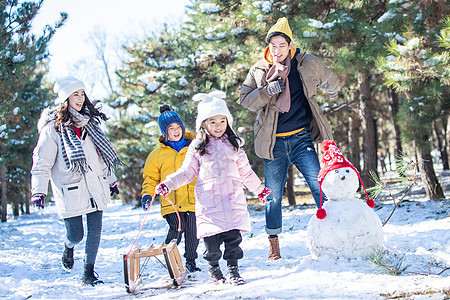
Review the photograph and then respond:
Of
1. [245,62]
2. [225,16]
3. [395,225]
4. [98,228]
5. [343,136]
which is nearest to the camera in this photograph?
[98,228]

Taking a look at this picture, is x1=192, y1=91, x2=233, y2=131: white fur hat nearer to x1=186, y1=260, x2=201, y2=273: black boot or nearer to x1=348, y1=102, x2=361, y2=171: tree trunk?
x1=186, y1=260, x2=201, y2=273: black boot

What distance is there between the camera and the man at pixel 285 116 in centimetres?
398

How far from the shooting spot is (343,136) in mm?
20266

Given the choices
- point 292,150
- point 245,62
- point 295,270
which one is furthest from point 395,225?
point 245,62

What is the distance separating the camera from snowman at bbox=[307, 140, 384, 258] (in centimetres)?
332

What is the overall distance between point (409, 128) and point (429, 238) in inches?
126

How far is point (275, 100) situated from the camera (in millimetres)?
4066

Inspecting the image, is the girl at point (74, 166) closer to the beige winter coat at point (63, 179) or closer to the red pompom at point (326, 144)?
the beige winter coat at point (63, 179)

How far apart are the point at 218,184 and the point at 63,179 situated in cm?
155

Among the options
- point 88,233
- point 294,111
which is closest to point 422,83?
point 294,111

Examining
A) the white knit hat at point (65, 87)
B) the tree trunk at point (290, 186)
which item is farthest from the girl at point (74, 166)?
the tree trunk at point (290, 186)

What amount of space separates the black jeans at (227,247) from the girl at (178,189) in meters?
0.86

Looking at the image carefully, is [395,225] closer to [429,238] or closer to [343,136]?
[429,238]

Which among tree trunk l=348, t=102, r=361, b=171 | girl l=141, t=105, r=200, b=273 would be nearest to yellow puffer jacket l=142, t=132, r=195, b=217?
girl l=141, t=105, r=200, b=273
